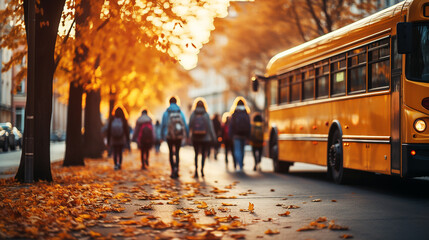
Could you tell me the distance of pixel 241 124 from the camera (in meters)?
19.6

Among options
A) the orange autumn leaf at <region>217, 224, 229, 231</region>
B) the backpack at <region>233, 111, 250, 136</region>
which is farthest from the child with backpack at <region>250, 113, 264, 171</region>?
the orange autumn leaf at <region>217, 224, 229, 231</region>

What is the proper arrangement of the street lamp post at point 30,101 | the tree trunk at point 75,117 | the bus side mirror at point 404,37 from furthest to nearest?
the tree trunk at point 75,117
the street lamp post at point 30,101
the bus side mirror at point 404,37

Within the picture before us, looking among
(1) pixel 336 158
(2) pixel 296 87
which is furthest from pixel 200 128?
(1) pixel 336 158

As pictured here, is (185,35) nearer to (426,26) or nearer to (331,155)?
(331,155)

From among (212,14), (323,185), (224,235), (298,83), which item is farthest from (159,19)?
(224,235)

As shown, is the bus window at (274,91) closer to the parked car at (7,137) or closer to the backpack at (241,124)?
the backpack at (241,124)

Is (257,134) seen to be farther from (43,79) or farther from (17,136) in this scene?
(17,136)

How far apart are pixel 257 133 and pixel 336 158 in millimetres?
6138

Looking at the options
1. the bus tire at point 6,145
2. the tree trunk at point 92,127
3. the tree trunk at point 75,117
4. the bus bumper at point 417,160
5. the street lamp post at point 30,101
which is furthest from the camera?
the bus tire at point 6,145

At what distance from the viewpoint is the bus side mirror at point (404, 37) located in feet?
Answer: 35.7

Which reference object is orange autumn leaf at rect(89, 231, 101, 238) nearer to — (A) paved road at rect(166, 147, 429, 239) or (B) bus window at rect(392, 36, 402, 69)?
(A) paved road at rect(166, 147, 429, 239)

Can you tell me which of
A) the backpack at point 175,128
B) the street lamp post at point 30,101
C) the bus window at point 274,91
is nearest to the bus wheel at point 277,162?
the bus window at point 274,91

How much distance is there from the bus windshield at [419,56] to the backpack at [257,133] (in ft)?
30.7

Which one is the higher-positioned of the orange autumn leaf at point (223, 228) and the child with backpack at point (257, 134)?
the child with backpack at point (257, 134)
